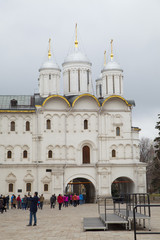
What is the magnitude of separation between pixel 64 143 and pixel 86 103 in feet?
16.2

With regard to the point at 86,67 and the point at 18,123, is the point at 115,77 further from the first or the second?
the point at 18,123

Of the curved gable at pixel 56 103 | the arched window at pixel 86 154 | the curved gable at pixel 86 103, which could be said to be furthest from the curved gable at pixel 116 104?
the arched window at pixel 86 154

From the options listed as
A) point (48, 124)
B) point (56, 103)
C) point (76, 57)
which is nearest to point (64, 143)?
point (48, 124)

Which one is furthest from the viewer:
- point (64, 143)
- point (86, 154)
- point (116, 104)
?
point (116, 104)

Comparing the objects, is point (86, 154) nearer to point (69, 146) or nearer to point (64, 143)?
point (69, 146)

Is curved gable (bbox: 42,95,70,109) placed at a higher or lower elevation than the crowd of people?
higher

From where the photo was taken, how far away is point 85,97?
42469 mm

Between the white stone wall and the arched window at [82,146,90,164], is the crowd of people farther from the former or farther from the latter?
the arched window at [82,146,90,164]

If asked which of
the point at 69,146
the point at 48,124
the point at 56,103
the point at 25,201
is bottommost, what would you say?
the point at 25,201

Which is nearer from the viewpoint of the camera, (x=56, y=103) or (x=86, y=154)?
(x=56, y=103)

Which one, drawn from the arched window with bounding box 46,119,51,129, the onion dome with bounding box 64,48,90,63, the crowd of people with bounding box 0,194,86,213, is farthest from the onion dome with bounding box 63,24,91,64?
the crowd of people with bounding box 0,194,86,213

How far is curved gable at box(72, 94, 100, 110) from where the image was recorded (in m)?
42.3

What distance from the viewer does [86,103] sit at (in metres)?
42.7

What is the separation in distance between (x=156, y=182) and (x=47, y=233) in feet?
106
